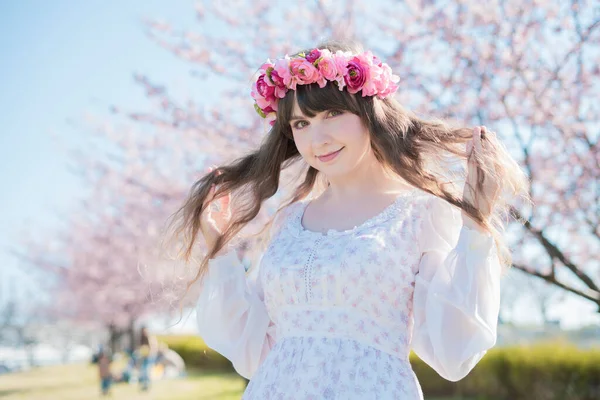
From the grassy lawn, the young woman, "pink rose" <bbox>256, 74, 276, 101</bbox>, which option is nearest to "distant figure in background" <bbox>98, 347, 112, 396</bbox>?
the grassy lawn

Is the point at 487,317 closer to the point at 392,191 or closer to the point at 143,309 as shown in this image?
the point at 392,191

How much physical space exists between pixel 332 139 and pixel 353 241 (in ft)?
1.16

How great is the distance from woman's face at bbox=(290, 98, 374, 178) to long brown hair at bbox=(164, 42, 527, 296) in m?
0.03

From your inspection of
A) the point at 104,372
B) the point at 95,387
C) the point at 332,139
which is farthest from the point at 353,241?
the point at 95,387

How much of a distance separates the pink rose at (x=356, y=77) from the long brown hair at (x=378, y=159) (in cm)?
3

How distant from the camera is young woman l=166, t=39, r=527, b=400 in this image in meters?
2.15

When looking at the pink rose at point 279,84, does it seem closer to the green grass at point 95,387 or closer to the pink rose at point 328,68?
the pink rose at point 328,68

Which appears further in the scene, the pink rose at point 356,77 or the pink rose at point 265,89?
the pink rose at point 265,89

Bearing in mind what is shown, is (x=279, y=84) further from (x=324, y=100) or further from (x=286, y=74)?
(x=324, y=100)

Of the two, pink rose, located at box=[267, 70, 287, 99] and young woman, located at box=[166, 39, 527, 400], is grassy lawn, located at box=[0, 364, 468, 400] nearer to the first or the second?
young woman, located at box=[166, 39, 527, 400]

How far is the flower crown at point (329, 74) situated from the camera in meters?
2.42

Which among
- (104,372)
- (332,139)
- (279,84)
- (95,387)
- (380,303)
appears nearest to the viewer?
(380,303)

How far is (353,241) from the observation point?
232 centimetres

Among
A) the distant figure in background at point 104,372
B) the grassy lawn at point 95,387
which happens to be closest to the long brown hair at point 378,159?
the grassy lawn at point 95,387
